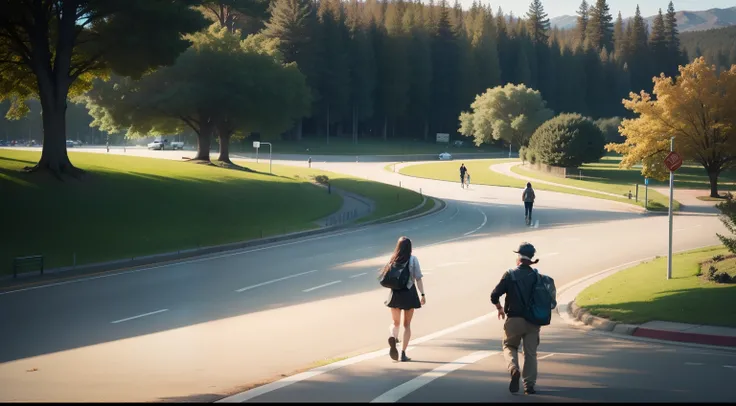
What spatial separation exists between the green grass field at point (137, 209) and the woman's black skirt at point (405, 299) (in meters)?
13.7

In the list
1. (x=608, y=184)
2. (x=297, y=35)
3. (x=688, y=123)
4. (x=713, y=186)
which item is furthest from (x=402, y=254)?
(x=297, y=35)

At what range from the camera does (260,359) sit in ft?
39.5

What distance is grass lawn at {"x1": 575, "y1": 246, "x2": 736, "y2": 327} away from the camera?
14.5 m

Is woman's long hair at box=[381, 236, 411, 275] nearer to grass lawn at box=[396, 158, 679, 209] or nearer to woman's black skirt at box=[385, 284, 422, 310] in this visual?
woman's black skirt at box=[385, 284, 422, 310]

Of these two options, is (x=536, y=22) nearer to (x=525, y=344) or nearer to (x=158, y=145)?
(x=158, y=145)

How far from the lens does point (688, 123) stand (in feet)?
194

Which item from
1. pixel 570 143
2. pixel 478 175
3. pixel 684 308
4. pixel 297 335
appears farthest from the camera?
pixel 478 175

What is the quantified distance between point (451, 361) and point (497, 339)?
256 cm

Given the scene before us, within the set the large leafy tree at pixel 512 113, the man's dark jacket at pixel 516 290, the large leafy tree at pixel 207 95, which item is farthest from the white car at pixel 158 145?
the man's dark jacket at pixel 516 290

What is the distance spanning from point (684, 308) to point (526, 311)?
7027mm

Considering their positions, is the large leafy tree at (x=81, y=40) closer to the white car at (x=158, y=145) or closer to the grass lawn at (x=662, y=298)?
the grass lawn at (x=662, y=298)

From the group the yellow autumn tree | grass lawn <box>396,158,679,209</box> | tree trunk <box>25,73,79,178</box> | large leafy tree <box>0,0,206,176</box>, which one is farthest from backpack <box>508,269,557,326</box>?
the yellow autumn tree

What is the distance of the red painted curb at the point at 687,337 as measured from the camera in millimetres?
12734

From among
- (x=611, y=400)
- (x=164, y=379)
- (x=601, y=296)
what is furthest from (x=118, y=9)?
(x=611, y=400)
